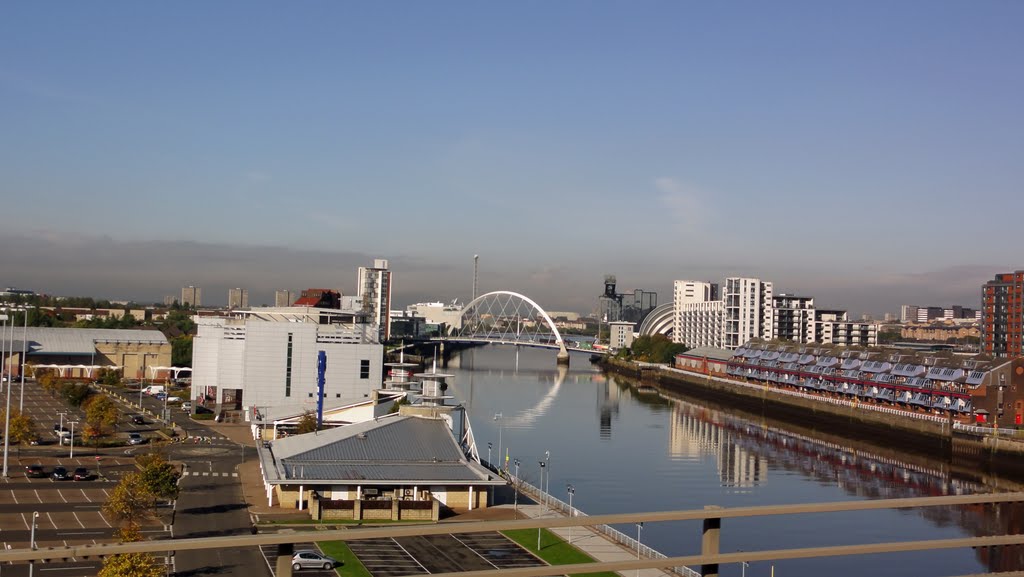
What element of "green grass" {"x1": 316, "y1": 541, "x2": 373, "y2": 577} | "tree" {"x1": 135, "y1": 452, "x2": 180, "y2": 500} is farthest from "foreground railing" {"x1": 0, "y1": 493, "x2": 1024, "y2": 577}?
"tree" {"x1": 135, "y1": 452, "x2": 180, "y2": 500}

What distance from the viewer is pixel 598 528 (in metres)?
10.4

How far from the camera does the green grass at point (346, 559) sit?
8.48m

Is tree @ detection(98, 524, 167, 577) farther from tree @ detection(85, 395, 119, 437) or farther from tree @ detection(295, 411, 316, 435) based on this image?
tree @ detection(85, 395, 119, 437)

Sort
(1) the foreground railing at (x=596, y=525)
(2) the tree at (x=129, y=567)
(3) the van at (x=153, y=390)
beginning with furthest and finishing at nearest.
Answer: (3) the van at (x=153, y=390) → (2) the tree at (x=129, y=567) → (1) the foreground railing at (x=596, y=525)

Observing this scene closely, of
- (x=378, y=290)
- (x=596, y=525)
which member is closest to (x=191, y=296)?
(x=378, y=290)

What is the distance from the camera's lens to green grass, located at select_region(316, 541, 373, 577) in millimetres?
8477

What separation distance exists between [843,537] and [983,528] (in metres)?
2.45

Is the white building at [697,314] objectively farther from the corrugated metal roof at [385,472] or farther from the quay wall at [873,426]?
the corrugated metal roof at [385,472]

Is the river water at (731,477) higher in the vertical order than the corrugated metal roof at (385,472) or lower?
lower

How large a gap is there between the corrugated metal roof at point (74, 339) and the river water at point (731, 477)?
12.1 meters

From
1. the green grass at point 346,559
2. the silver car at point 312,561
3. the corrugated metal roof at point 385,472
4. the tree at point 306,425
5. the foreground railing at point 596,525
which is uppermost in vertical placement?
the foreground railing at point 596,525

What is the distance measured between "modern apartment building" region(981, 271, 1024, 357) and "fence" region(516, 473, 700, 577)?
85.4 ft

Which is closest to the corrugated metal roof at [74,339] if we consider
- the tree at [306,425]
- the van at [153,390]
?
the van at [153,390]

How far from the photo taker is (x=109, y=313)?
172 feet
